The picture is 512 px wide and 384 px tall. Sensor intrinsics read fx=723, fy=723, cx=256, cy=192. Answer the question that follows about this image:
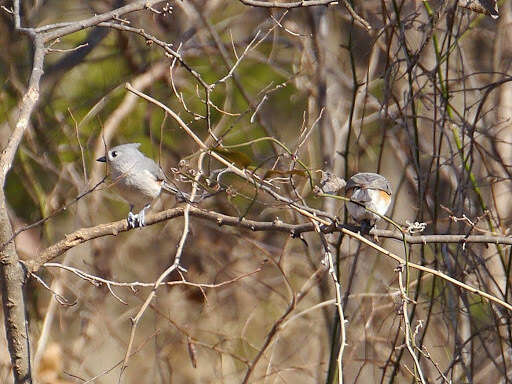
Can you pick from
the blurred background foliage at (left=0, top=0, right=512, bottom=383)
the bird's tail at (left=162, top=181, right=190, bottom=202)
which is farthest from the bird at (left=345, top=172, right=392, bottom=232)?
the blurred background foliage at (left=0, top=0, right=512, bottom=383)

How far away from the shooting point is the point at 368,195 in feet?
9.20

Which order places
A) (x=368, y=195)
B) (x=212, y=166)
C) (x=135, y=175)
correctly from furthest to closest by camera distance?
(x=212, y=166)
(x=135, y=175)
(x=368, y=195)

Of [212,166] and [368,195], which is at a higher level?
[212,166]

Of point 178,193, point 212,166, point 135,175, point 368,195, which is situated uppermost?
point 212,166

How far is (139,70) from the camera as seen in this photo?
4.52 meters

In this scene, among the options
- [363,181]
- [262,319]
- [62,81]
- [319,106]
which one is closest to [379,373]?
[262,319]

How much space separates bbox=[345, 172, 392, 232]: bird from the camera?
2.71 metres

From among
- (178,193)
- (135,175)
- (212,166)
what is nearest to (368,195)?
(178,193)

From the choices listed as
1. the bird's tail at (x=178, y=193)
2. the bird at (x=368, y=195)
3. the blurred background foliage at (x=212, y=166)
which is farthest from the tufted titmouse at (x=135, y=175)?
the blurred background foliage at (x=212, y=166)

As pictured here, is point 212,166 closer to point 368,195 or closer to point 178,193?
point 368,195

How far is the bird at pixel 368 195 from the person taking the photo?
2.71 meters

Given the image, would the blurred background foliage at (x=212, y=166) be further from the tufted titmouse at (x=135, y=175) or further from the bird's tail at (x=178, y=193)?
the bird's tail at (x=178, y=193)

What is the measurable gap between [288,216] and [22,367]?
7.10ft

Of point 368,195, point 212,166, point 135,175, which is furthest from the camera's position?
point 212,166
